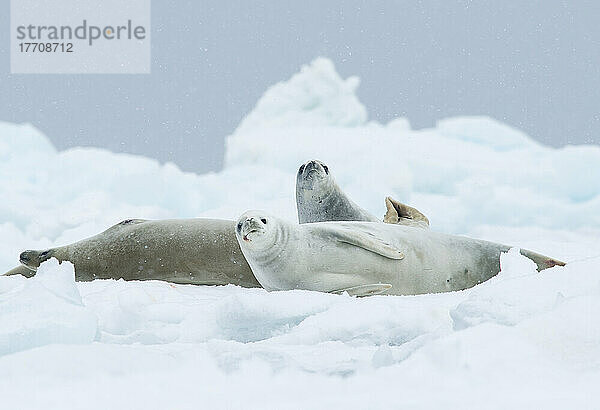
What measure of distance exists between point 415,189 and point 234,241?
26.4 ft

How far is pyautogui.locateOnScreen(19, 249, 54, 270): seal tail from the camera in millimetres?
4449

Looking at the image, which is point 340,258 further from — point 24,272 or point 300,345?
point 24,272

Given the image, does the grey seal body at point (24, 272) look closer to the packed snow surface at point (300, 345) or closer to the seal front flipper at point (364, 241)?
the packed snow surface at point (300, 345)

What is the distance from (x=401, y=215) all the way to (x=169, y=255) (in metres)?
1.61

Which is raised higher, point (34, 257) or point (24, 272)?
point (34, 257)

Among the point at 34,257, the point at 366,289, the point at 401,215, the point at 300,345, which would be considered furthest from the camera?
the point at 401,215

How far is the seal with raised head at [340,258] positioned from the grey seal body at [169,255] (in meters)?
0.72

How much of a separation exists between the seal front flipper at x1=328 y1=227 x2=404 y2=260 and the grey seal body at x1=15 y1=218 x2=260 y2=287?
90 cm

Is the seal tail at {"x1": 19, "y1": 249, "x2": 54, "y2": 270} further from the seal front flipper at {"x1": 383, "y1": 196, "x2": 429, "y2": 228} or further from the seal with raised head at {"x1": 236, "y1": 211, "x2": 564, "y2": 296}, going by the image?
the seal front flipper at {"x1": 383, "y1": 196, "x2": 429, "y2": 228}

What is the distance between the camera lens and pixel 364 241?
3.25 meters

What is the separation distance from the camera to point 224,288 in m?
3.88

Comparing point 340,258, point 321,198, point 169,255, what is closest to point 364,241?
point 340,258

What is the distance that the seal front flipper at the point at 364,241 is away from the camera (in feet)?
10.7

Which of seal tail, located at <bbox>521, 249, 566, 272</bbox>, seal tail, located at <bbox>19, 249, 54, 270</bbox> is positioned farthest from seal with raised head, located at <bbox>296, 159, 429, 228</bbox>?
seal tail, located at <bbox>19, 249, 54, 270</bbox>
